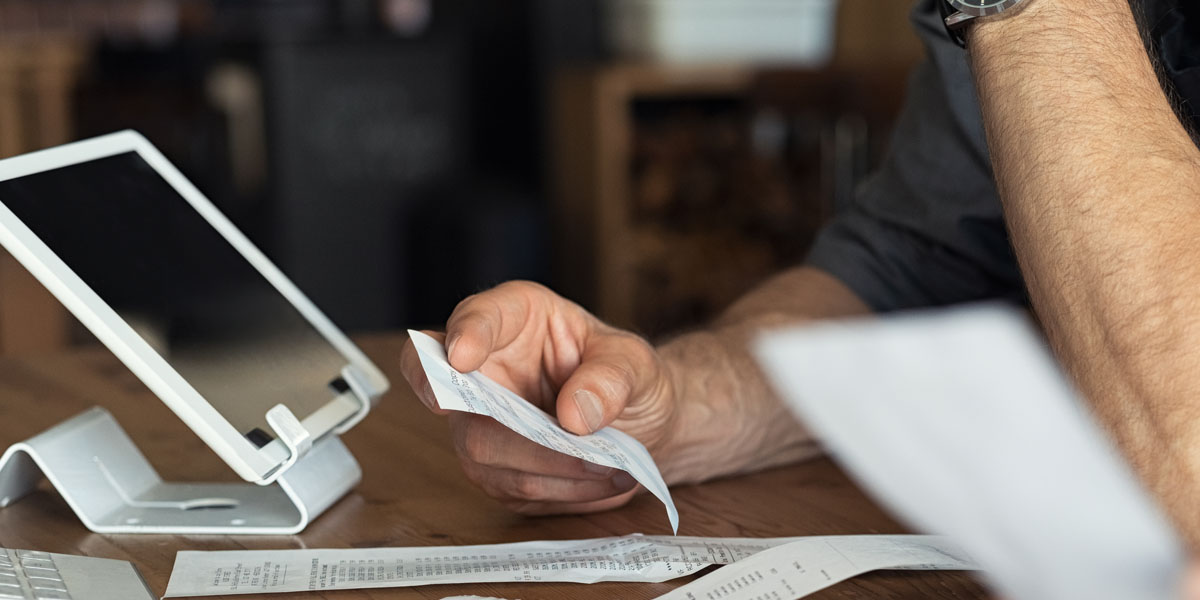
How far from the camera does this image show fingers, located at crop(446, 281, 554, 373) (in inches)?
29.0

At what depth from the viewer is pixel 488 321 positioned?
0.78 meters

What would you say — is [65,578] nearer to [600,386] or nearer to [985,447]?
[600,386]

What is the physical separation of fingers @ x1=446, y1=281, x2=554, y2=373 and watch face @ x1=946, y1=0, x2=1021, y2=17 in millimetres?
309

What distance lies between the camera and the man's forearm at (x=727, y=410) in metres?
0.93

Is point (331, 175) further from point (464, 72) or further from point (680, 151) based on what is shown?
point (680, 151)

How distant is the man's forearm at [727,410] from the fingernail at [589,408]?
140mm

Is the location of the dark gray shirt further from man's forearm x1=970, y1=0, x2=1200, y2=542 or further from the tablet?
the tablet

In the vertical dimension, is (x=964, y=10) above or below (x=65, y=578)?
above

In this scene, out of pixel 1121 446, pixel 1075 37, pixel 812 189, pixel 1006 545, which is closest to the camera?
pixel 1006 545

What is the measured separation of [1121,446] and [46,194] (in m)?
0.60

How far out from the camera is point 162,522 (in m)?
0.81

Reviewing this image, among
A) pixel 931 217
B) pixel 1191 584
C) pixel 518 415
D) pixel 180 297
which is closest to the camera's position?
pixel 1191 584

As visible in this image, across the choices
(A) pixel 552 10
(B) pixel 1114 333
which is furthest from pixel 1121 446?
(A) pixel 552 10

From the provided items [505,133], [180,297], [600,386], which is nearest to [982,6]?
[600,386]
